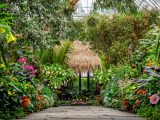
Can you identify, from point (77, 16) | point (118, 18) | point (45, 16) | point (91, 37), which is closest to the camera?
point (45, 16)

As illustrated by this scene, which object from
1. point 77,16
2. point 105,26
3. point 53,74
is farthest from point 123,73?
point 77,16

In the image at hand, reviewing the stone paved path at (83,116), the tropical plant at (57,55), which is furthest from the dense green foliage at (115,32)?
the stone paved path at (83,116)

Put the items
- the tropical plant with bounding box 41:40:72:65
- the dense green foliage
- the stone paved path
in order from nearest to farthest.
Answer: the stone paved path → the dense green foliage → the tropical plant with bounding box 41:40:72:65

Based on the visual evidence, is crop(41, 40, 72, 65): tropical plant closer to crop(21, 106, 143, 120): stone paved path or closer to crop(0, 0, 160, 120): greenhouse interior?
crop(0, 0, 160, 120): greenhouse interior

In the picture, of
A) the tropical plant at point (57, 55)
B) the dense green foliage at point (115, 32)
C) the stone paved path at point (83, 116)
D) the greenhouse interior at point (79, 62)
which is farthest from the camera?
the tropical plant at point (57, 55)

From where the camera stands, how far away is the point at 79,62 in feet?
51.8

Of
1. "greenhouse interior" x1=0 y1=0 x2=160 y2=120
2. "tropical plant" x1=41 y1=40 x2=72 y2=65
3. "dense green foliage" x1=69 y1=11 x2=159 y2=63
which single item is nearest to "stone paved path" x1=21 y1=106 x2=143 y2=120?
"greenhouse interior" x1=0 y1=0 x2=160 y2=120

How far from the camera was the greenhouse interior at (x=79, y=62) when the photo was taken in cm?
602

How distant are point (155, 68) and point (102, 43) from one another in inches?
425

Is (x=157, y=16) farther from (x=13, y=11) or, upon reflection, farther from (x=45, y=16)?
(x=13, y=11)

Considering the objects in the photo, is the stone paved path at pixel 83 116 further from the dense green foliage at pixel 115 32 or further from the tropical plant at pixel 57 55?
the tropical plant at pixel 57 55

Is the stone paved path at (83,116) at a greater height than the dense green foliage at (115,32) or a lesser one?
lesser

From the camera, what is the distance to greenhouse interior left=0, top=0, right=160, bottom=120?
6020 millimetres

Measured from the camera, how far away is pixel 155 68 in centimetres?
528
